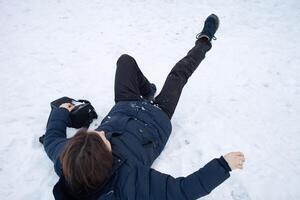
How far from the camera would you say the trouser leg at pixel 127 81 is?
11.0ft

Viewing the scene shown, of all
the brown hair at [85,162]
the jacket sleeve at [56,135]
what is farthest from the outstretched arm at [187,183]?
the jacket sleeve at [56,135]

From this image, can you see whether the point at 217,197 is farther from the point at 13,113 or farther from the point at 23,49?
the point at 23,49

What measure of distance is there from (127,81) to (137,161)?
1093 mm

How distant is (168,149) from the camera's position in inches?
133

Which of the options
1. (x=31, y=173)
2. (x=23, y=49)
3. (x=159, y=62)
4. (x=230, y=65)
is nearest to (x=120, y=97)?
(x=31, y=173)

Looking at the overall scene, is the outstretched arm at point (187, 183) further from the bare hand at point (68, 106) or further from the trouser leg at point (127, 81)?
the bare hand at point (68, 106)

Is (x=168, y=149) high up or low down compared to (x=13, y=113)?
up

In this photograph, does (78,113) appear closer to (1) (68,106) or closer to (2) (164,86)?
(1) (68,106)

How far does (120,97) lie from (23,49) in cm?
280

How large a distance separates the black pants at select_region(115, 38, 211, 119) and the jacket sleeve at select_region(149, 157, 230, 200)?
1.11 meters

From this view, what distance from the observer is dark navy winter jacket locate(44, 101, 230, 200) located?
7.30 feet

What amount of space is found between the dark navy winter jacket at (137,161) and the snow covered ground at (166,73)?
423 mm

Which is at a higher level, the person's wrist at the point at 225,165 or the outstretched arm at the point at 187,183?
the person's wrist at the point at 225,165

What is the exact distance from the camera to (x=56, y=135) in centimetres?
304
